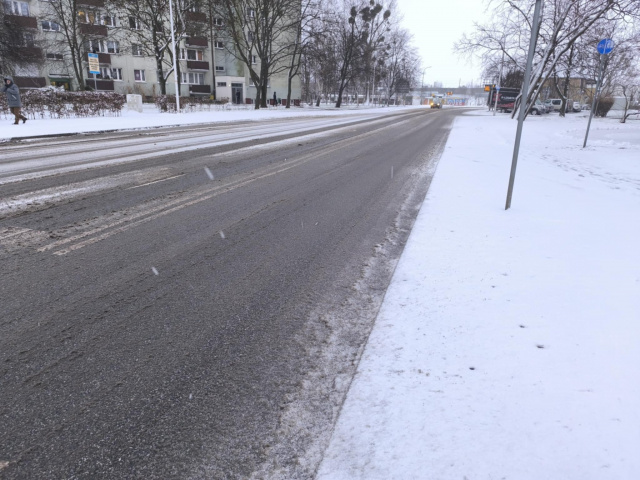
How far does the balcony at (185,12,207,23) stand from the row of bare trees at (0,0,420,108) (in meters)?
0.10

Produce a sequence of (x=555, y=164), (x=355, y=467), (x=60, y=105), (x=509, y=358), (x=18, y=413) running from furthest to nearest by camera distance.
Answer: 1. (x=60, y=105)
2. (x=555, y=164)
3. (x=509, y=358)
4. (x=18, y=413)
5. (x=355, y=467)

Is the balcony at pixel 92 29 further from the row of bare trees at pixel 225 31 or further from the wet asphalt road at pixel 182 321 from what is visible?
the wet asphalt road at pixel 182 321

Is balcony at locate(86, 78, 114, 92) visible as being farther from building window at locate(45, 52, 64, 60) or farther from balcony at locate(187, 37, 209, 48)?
balcony at locate(187, 37, 209, 48)

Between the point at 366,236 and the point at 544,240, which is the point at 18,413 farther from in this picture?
the point at 544,240

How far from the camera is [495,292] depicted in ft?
10.6

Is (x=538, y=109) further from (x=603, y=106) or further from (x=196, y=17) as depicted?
(x=196, y=17)

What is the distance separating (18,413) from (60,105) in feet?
77.6

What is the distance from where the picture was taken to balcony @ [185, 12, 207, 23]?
3959 centimetres

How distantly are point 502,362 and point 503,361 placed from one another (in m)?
0.01

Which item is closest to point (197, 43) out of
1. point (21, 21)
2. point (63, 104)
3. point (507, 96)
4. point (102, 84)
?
point (102, 84)

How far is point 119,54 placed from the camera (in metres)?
48.8

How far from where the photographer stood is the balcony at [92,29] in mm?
40991

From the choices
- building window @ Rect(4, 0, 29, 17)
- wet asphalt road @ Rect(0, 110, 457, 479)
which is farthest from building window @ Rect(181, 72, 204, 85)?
wet asphalt road @ Rect(0, 110, 457, 479)

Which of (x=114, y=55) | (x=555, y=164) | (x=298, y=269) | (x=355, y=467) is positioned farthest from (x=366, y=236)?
(x=114, y=55)
